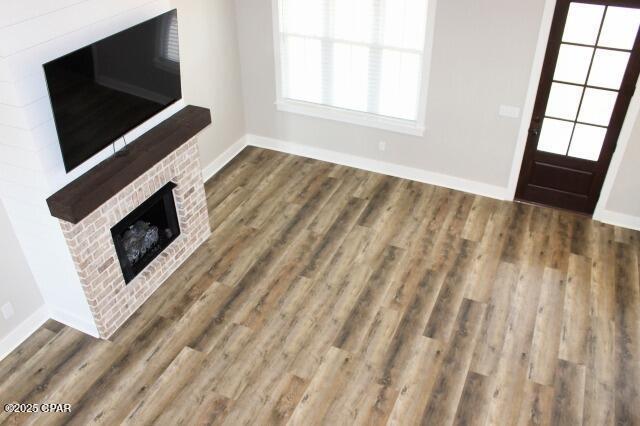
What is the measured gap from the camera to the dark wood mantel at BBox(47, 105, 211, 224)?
12.2ft

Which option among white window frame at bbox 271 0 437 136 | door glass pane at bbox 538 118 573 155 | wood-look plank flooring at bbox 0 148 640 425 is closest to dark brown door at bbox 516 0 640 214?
door glass pane at bbox 538 118 573 155

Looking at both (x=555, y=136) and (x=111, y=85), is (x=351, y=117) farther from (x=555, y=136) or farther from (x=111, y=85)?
(x=111, y=85)

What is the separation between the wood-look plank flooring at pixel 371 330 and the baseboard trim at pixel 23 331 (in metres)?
0.07

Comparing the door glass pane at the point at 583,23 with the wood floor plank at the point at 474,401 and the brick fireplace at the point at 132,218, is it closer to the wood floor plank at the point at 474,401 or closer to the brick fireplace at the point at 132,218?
the wood floor plank at the point at 474,401

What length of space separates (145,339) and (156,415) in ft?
2.42

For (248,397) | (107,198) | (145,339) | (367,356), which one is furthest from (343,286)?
(107,198)

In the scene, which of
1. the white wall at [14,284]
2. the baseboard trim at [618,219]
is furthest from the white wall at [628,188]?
the white wall at [14,284]

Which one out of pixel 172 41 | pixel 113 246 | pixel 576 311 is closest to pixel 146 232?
pixel 113 246

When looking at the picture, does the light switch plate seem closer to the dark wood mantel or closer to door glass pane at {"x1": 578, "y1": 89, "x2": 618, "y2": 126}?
door glass pane at {"x1": 578, "y1": 89, "x2": 618, "y2": 126}

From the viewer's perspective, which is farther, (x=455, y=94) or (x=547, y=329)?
(x=455, y=94)

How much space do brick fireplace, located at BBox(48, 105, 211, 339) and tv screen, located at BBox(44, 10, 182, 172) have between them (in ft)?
0.69

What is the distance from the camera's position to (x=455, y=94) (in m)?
5.65

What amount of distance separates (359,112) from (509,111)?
1599mm

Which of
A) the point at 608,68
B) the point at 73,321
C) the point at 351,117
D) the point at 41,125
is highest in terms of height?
the point at 41,125
